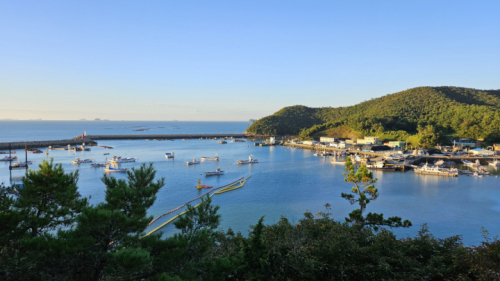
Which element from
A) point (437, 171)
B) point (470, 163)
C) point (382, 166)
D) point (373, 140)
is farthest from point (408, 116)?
point (437, 171)

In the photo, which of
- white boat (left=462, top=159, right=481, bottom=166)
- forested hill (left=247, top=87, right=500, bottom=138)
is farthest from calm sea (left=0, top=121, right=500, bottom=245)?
forested hill (left=247, top=87, right=500, bottom=138)

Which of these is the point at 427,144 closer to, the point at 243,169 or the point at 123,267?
the point at 243,169

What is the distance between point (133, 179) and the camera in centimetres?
584

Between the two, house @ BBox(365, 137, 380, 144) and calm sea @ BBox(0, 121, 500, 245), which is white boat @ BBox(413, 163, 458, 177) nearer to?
calm sea @ BBox(0, 121, 500, 245)

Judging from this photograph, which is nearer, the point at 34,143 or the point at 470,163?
the point at 470,163

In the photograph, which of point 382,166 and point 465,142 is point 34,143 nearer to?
point 382,166

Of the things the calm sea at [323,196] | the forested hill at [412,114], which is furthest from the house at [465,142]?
the calm sea at [323,196]

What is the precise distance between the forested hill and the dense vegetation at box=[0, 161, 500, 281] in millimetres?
51776

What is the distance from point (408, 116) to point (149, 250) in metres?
77.7

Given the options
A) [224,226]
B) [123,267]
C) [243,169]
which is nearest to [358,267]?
[123,267]

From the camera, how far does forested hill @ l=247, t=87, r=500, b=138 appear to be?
51219 mm

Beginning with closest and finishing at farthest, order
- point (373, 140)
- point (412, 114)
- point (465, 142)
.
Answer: point (465, 142) < point (373, 140) < point (412, 114)

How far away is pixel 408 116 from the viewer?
233ft

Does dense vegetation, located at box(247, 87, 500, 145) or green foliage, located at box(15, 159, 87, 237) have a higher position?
dense vegetation, located at box(247, 87, 500, 145)
